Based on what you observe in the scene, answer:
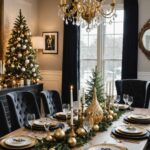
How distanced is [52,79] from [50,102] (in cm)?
287

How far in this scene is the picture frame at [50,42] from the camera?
6242 mm

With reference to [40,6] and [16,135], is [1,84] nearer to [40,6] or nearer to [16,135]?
[40,6]

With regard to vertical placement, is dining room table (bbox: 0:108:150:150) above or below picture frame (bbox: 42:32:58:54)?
below

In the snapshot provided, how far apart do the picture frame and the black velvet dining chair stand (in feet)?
7.48

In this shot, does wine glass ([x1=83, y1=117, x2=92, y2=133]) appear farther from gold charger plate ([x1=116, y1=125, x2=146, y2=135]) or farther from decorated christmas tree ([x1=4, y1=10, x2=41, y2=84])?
decorated christmas tree ([x1=4, y1=10, x2=41, y2=84])

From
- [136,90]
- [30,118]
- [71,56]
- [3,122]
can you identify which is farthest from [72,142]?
[71,56]

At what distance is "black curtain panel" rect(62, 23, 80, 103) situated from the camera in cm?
595

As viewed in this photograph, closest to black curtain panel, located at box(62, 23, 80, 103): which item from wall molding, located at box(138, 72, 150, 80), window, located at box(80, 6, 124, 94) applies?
window, located at box(80, 6, 124, 94)

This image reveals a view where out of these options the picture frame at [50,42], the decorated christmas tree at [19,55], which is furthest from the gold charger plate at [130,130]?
the picture frame at [50,42]

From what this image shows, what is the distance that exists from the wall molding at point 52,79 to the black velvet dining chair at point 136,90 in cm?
214

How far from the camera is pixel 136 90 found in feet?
14.4

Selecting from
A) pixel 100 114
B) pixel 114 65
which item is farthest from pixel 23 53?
pixel 100 114

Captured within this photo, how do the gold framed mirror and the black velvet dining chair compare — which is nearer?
the black velvet dining chair

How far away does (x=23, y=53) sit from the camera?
5.39 m
